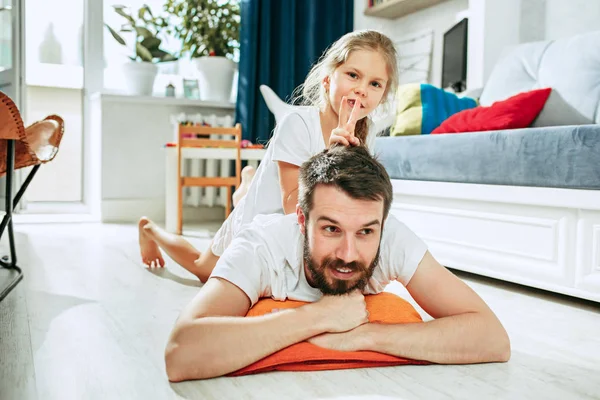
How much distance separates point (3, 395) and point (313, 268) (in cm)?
58

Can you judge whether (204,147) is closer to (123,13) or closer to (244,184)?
(123,13)

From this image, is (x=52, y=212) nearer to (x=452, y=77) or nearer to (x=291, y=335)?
(x=452, y=77)

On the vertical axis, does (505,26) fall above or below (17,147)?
above

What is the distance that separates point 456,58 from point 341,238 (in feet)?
8.34

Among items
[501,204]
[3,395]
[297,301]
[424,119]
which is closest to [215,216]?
[424,119]

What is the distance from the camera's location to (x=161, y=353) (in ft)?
4.04

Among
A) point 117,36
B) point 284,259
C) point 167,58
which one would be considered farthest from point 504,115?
point 117,36

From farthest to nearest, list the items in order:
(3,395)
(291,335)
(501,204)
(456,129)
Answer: (456,129)
(501,204)
(291,335)
(3,395)

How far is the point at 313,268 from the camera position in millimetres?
1149

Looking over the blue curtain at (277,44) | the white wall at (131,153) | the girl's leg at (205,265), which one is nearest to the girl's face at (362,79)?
the girl's leg at (205,265)

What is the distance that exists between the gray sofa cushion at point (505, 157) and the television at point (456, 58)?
1.06 m

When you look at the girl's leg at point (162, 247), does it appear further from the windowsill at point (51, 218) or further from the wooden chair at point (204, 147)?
the windowsill at point (51, 218)

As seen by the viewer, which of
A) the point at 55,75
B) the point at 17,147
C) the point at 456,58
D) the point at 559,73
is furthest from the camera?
the point at 55,75

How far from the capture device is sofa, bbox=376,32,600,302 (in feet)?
5.70
